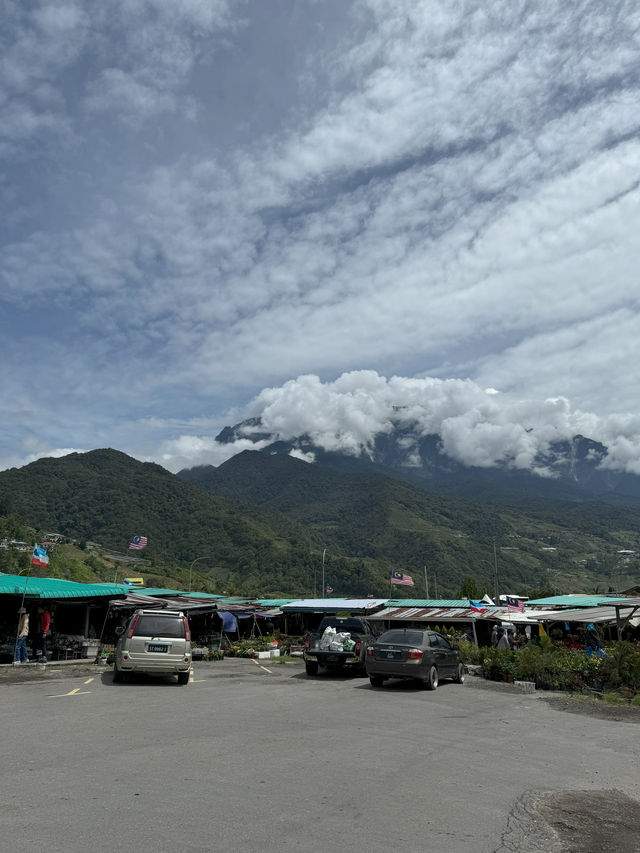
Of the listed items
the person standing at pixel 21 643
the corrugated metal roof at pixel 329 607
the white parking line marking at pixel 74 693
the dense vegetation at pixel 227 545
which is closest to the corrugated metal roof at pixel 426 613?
the corrugated metal roof at pixel 329 607

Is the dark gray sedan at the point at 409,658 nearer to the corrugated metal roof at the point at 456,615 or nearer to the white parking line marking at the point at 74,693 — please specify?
the white parking line marking at the point at 74,693

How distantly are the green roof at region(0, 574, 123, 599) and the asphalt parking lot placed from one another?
6.86 meters

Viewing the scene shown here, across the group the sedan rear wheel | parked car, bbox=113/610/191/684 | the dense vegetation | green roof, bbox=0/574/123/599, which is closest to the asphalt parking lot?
parked car, bbox=113/610/191/684

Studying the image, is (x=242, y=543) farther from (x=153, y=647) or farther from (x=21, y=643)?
(x=153, y=647)

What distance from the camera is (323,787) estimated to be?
21.3ft

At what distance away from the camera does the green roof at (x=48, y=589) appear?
1916cm

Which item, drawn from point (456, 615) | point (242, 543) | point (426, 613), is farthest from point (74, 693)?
point (242, 543)

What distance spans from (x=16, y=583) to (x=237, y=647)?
11.4 meters

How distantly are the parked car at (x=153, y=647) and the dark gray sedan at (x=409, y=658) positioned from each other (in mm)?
4956

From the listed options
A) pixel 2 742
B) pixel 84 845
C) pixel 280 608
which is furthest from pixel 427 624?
pixel 84 845

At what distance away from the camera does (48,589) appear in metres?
20.4

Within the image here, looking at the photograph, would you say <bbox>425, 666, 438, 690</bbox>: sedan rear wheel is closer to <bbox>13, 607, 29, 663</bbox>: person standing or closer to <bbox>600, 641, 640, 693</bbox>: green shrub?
<bbox>600, 641, 640, 693</bbox>: green shrub

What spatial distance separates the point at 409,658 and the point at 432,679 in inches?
37.1

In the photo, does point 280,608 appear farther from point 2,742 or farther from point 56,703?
point 2,742
